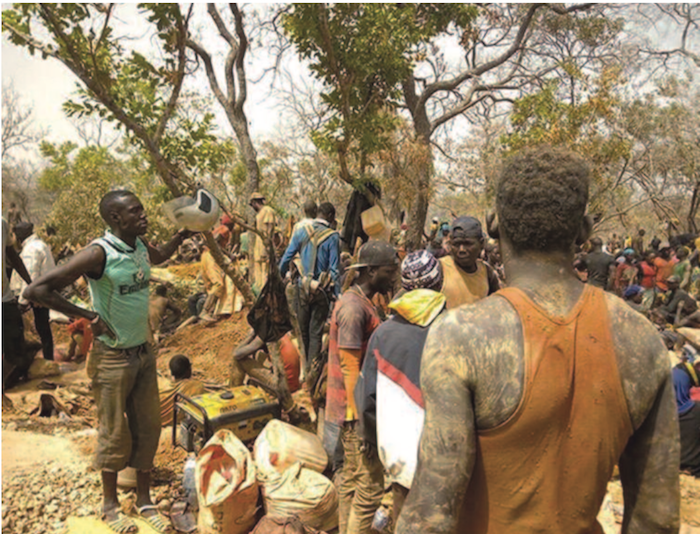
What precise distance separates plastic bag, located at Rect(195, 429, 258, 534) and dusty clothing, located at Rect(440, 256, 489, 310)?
159 cm

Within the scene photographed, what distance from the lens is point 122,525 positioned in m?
3.26

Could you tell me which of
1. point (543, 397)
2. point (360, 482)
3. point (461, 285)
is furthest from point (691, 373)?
point (543, 397)

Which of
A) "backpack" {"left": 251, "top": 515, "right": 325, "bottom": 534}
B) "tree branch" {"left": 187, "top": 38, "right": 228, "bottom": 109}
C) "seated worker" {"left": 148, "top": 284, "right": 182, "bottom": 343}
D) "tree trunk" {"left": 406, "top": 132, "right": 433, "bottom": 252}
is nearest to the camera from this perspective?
"backpack" {"left": 251, "top": 515, "right": 325, "bottom": 534}

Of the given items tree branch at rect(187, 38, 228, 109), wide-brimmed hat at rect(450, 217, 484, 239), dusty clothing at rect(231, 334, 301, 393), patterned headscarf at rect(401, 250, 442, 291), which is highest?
tree branch at rect(187, 38, 228, 109)

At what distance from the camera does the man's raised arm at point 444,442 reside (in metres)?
1.16

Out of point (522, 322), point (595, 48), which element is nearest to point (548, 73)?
point (595, 48)

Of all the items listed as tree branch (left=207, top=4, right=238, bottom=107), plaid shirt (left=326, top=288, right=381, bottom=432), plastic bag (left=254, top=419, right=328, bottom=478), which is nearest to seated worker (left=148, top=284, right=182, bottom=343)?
plastic bag (left=254, top=419, right=328, bottom=478)

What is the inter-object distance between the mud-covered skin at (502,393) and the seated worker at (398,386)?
2.65 feet

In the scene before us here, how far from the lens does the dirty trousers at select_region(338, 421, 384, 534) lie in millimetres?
2766

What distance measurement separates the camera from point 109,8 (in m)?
3.60

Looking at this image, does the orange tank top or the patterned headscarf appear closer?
Result: the orange tank top

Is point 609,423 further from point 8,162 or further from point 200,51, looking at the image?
point 8,162

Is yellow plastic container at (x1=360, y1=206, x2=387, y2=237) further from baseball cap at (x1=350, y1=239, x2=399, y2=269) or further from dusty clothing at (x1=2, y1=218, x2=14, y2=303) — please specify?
dusty clothing at (x1=2, y1=218, x2=14, y2=303)

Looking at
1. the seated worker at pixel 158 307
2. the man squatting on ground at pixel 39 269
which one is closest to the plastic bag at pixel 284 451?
the seated worker at pixel 158 307
